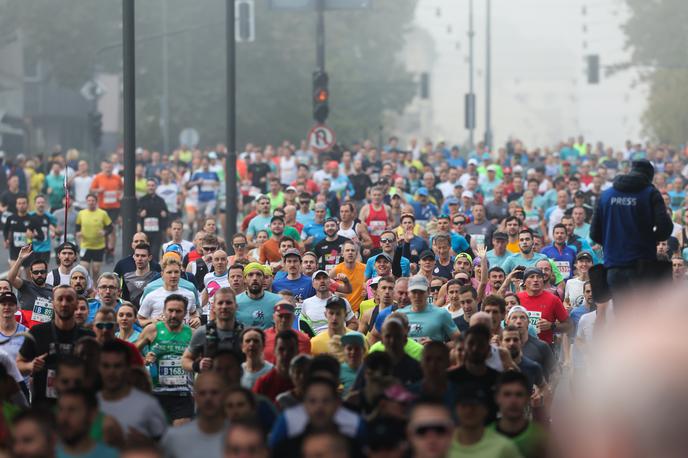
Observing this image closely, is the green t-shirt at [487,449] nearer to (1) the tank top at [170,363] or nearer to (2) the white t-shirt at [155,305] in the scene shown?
(1) the tank top at [170,363]

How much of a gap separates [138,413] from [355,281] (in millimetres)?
8628

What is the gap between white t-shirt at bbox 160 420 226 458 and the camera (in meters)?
6.16

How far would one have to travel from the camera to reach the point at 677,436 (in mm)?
1720

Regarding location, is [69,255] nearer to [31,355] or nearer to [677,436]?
[31,355]

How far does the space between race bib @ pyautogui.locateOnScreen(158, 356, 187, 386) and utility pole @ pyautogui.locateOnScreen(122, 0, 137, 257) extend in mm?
6364

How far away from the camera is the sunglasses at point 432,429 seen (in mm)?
4945

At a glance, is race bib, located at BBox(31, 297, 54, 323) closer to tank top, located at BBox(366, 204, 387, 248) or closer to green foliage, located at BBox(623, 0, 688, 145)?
tank top, located at BBox(366, 204, 387, 248)

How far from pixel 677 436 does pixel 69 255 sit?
1420 centimetres

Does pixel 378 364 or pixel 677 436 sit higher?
pixel 677 436

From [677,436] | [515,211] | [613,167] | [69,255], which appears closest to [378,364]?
[677,436]

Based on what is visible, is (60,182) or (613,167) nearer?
(60,182)

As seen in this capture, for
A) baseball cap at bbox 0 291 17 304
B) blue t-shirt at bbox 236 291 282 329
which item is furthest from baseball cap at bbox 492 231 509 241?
baseball cap at bbox 0 291 17 304

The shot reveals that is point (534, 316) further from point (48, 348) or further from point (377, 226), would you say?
point (377, 226)

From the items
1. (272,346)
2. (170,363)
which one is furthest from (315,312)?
(272,346)
